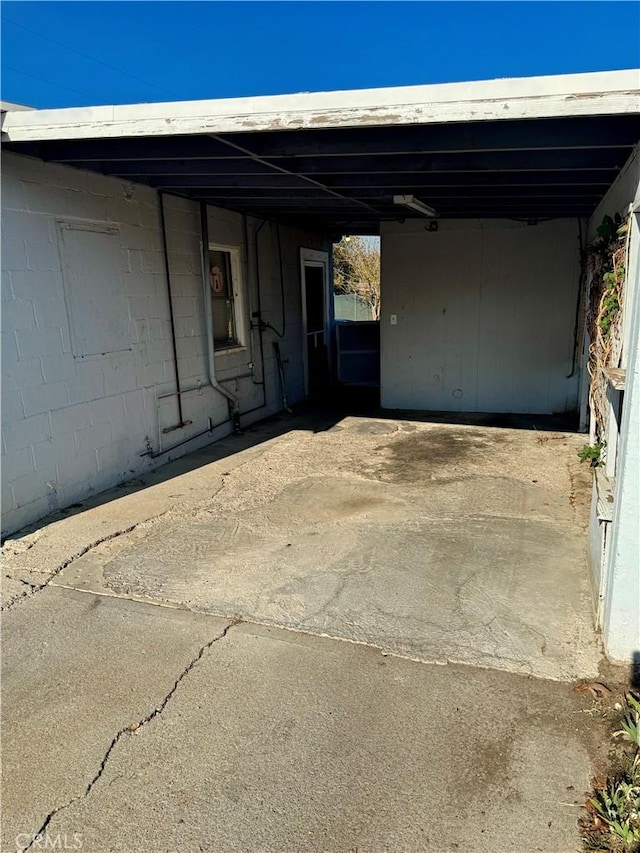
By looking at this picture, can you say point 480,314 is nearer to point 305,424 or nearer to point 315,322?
point 305,424

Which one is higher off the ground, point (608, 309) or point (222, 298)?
point (222, 298)

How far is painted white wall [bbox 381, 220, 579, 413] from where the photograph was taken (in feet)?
25.6

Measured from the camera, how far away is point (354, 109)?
3.28 m

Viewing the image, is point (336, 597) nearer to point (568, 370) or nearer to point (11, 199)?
point (11, 199)

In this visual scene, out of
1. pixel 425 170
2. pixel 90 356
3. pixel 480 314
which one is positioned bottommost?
pixel 90 356

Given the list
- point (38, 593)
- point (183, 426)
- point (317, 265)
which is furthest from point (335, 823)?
point (317, 265)

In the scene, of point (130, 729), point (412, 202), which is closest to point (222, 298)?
point (412, 202)

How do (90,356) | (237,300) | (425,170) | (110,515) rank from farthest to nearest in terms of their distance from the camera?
1. (237,300)
2. (90,356)
3. (110,515)
4. (425,170)

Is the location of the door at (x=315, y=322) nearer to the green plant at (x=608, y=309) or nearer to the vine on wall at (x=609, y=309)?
the vine on wall at (x=609, y=309)

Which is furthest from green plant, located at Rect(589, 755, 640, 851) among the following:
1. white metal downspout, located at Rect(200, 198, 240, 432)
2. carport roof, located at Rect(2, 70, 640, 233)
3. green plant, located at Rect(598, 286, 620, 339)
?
white metal downspout, located at Rect(200, 198, 240, 432)

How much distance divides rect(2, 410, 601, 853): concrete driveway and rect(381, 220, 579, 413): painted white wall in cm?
356

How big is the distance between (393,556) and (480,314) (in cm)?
526

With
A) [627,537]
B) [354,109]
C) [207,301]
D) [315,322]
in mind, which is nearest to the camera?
[627,537]

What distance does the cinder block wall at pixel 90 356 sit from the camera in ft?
13.7
